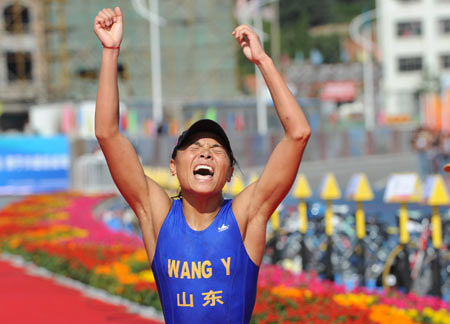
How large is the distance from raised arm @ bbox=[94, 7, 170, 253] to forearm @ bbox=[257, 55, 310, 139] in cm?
64

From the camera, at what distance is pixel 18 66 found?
55125 mm

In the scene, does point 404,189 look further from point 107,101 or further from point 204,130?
point 107,101

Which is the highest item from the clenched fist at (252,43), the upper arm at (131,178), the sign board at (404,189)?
the clenched fist at (252,43)

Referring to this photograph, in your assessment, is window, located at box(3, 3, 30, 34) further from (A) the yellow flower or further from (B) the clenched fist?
(B) the clenched fist

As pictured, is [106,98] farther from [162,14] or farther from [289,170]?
[162,14]

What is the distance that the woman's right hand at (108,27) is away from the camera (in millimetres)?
3787

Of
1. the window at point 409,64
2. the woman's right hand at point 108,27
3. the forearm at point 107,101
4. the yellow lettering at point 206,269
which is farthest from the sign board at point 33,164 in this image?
the window at point 409,64

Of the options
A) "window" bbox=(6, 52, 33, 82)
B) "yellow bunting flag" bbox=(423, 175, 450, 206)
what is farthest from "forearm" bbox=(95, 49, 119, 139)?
"window" bbox=(6, 52, 33, 82)

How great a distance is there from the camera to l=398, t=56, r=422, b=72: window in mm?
77062

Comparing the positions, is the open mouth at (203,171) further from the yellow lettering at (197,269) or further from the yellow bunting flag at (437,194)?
the yellow bunting flag at (437,194)

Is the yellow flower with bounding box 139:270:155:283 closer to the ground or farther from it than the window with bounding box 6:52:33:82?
closer to the ground

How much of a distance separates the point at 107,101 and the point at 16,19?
178ft

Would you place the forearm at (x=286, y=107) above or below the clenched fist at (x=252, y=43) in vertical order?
below

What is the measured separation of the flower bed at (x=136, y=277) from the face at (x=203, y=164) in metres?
4.37
